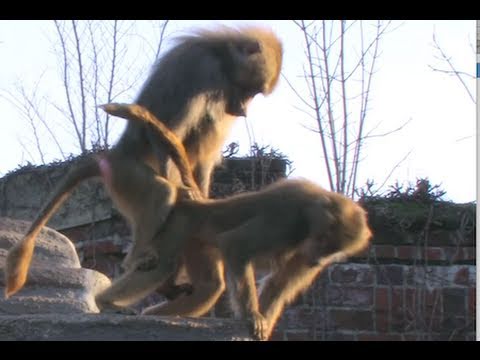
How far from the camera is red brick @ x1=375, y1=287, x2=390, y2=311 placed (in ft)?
26.5

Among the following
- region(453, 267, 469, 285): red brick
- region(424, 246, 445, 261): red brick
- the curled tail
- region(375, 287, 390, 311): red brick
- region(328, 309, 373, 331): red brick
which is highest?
the curled tail

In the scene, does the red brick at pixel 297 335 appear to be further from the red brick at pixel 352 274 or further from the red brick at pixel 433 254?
the red brick at pixel 433 254

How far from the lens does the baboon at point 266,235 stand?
19.7ft

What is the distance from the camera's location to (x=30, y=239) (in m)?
6.02

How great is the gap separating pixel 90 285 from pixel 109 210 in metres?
2.81

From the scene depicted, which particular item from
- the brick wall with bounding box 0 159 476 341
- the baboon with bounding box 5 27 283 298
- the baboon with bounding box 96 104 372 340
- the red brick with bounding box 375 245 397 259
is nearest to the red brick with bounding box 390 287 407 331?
the brick wall with bounding box 0 159 476 341

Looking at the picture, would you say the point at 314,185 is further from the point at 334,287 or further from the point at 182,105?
the point at 334,287

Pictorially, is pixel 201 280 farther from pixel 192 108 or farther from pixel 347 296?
pixel 347 296

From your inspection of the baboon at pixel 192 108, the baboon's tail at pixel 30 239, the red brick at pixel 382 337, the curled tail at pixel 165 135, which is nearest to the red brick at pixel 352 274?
the red brick at pixel 382 337

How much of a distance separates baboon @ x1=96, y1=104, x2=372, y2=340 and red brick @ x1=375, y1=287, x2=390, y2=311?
181cm

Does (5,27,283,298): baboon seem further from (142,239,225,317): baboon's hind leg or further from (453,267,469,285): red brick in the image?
(453,267,469,285): red brick

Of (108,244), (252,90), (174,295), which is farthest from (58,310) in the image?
(108,244)

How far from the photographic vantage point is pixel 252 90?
7180 millimetres

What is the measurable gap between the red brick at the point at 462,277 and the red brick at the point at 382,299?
0.47 meters
